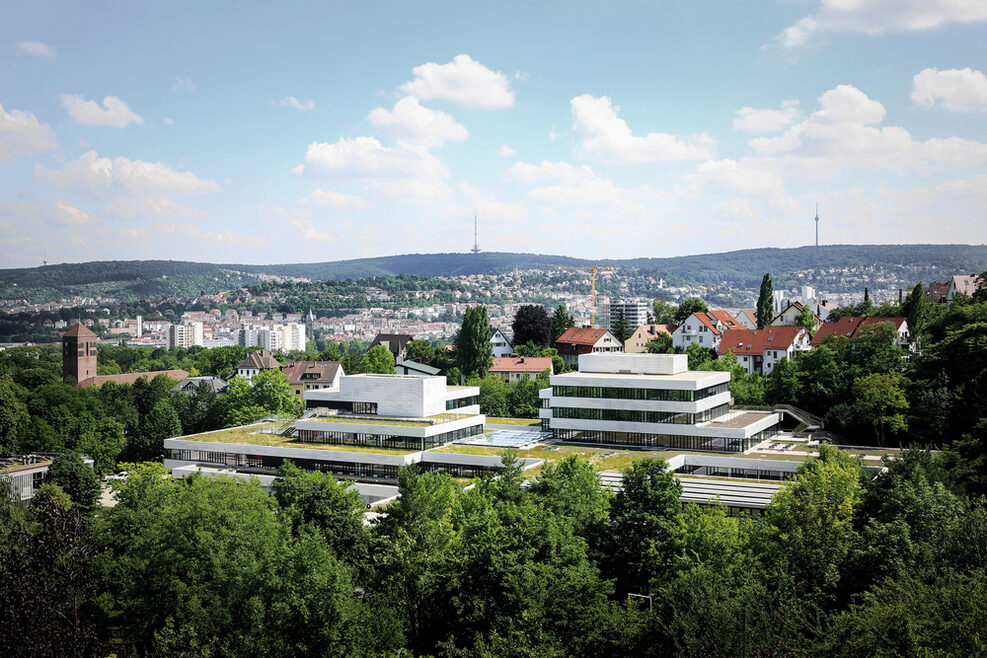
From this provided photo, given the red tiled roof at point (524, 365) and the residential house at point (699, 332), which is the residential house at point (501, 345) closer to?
the red tiled roof at point (524, 365)

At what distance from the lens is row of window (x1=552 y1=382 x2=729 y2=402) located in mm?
50625

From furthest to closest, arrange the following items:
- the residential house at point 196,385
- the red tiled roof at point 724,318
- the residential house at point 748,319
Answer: the residential house at point 748,319 → the red tiled roof at point 724,318 → the residential house at point 196,385

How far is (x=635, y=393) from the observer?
170 ft

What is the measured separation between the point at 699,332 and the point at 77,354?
284 ft

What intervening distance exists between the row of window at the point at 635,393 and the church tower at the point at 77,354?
289 ft

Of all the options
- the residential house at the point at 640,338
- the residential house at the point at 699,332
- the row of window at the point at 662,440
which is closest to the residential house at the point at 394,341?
the residential house at the point at 640,338

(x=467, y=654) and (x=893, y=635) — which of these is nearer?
(x=893, y=635)

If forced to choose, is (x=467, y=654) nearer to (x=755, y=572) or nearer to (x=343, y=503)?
(x=755, y=572)

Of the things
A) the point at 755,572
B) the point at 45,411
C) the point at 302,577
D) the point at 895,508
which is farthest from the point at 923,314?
the point at 45,411

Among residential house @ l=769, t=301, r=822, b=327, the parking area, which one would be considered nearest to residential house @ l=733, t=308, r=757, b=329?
residential house @ l=769, t=301, r=822, b=327

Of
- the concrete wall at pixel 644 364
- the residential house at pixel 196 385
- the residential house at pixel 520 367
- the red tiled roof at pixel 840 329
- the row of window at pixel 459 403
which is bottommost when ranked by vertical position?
the residential house at pixel 196 385

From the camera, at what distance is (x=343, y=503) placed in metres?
35.6

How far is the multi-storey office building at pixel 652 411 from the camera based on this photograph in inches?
1969

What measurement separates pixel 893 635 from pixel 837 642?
4.54 feet
